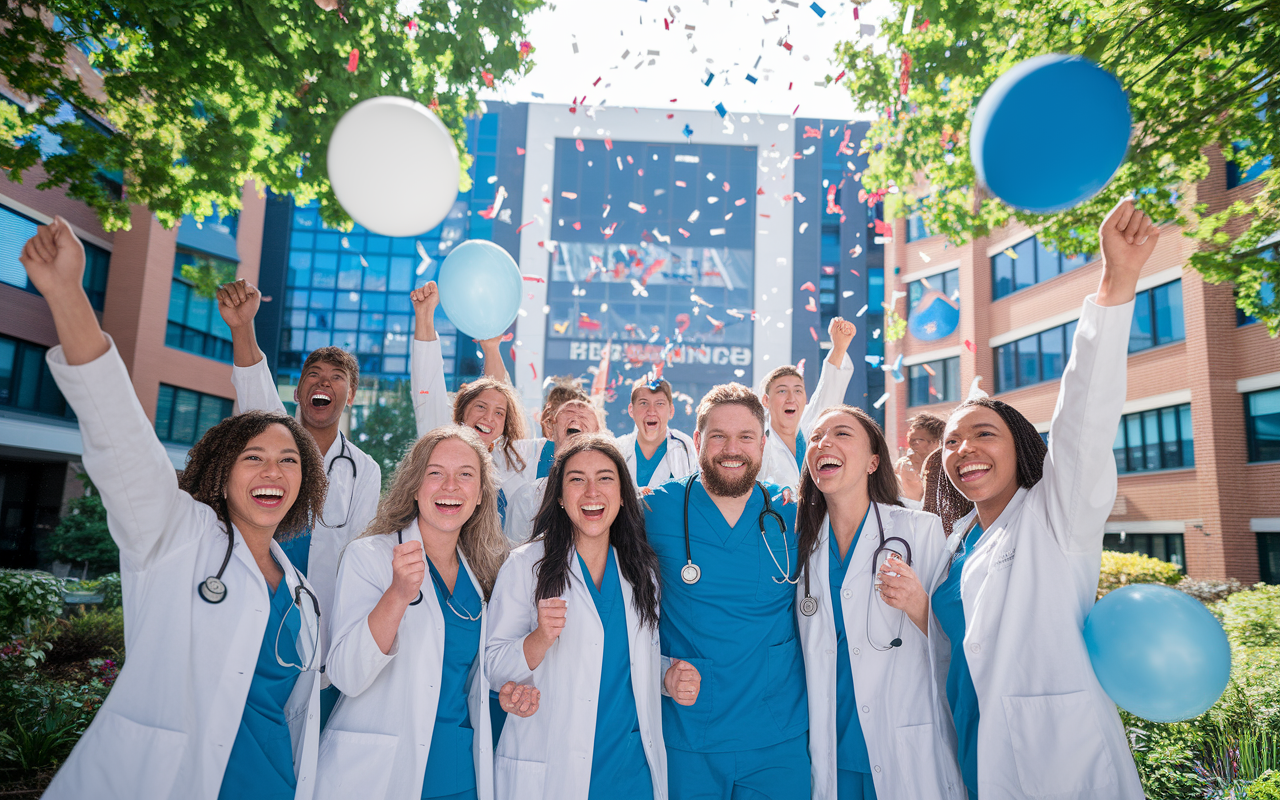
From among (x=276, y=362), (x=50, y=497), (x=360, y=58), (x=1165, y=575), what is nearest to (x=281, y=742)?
(x=360, y=58)

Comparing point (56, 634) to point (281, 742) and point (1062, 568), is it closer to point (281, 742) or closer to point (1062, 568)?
point (281, 742)

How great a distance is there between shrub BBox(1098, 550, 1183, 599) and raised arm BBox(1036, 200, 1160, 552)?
13129mm

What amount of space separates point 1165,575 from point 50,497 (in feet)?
86.7

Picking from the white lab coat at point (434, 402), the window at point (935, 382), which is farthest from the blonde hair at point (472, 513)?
the window at point (935, 382)

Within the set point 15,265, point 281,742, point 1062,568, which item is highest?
point 15,265

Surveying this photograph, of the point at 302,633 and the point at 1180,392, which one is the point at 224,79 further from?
the point at 1180,392

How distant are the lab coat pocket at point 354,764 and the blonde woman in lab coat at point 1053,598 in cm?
192

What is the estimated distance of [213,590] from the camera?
2.63 meters

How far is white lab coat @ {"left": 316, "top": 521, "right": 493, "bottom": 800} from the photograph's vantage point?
9.08 feet

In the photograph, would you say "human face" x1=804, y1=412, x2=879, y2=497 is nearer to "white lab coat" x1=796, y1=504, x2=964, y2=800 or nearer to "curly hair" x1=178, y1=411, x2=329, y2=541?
"white lab coat" x1=796, y1=504, x2=964, y2=800

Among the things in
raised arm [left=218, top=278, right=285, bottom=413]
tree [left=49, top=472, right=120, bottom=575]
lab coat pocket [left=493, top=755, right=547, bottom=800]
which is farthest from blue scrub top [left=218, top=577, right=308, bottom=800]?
tree [left=49, top=472, right=120, bottom=575]

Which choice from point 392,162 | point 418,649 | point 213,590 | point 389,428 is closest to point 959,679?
point 418,649

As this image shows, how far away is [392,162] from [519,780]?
116 inches

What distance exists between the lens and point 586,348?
38.2 metres
